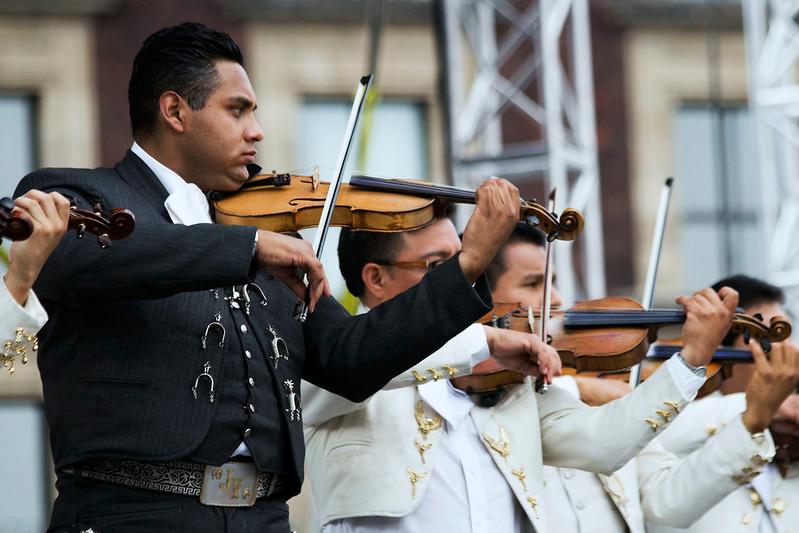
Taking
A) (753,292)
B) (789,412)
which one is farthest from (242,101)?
(753,292)

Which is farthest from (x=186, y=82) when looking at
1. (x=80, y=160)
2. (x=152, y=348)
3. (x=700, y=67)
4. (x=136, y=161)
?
(x=700, y=67)

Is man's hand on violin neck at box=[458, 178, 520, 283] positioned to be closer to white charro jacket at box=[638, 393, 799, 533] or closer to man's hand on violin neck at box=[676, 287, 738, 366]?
man's hand on violin neck at box=[676, 287, 738, 366]

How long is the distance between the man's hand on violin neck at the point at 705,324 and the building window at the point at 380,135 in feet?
26.1

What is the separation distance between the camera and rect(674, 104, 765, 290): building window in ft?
43.6

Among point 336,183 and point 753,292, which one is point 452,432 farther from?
point 753,292

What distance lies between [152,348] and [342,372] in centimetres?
56

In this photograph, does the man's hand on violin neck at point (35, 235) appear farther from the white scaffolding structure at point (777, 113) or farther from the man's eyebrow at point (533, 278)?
the white scaffolding structure at point (777, 113)

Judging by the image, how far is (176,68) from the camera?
3.88 metres

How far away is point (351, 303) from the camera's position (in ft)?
27.6

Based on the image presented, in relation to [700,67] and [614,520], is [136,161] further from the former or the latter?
[700,67]

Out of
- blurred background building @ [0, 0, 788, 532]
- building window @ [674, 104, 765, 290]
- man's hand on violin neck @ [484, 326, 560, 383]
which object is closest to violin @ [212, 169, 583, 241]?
man's hand on violin neck @ [484, 326, 560, 383]

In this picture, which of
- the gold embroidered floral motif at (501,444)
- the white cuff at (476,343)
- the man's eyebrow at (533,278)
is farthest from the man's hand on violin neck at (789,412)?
the white cuff at (476,343)

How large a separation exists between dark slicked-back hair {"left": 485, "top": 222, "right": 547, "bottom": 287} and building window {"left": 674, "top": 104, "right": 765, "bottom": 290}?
26.8ft

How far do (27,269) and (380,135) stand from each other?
9.83 meters
